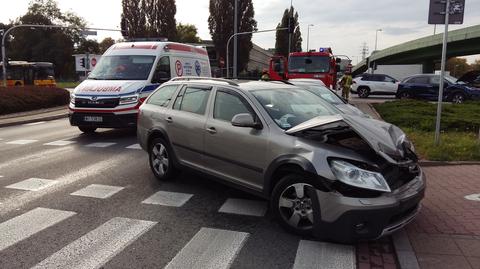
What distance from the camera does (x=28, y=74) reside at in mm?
40562

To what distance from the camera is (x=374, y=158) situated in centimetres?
442

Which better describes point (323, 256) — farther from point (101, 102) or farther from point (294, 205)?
point (101, 102)

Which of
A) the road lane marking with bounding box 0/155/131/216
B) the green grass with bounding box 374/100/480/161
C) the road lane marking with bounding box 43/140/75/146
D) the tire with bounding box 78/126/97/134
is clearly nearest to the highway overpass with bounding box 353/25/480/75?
the green grass with bounding box 374/100/480/161

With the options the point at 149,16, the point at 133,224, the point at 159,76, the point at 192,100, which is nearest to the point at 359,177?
the point at 133,224

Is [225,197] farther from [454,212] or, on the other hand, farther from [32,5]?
[32,5]

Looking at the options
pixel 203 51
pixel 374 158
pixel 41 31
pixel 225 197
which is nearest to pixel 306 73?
pixel 203 51

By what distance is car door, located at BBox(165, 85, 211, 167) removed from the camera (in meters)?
6.10

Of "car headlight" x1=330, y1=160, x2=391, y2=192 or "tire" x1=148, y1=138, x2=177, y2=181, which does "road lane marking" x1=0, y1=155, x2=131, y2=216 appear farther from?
"car headlight" x1=330, y1=160, x2=391, y2=192

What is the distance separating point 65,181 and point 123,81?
5.03m

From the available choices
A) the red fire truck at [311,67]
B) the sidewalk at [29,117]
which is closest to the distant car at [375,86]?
the red fire truck at [311,67]

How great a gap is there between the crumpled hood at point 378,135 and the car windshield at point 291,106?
361 millimetres

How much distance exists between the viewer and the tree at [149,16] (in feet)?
207

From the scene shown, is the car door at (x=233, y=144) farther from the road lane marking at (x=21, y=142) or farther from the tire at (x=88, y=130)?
the tire at (x=88, y=130)

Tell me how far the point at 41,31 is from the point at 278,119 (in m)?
89.0
